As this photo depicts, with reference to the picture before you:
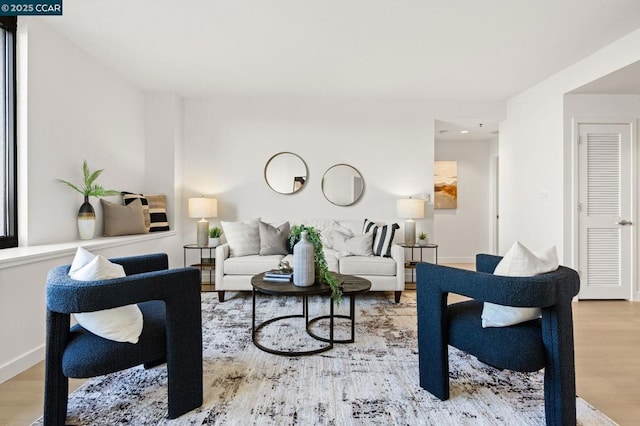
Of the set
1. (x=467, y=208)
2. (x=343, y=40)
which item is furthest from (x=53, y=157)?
(x=467, y=208)

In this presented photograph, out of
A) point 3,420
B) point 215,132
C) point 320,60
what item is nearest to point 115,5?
point 320,60

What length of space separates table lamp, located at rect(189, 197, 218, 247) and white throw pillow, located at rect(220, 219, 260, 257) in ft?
1.42

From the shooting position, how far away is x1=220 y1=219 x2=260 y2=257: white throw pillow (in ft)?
13.0

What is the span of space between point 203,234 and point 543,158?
170 inches

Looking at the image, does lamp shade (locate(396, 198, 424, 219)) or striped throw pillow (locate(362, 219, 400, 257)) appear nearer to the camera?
striped throw pillow (locate(362, 219, 400, 257))

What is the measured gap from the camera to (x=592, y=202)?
149 inches

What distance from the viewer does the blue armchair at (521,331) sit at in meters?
1.47

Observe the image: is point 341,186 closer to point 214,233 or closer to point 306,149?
point 306,149

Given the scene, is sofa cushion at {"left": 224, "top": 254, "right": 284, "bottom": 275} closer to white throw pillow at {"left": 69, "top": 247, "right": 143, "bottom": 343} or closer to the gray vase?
the gray vase

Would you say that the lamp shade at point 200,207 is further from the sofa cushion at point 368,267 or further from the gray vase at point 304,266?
the gray vase at point 304,266

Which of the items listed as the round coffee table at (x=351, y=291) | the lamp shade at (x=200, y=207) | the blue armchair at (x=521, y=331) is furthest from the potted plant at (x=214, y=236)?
the blue armchair at (x=521, y=331)

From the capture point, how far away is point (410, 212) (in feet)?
14.5

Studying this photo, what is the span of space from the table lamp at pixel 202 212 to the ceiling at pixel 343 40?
4.77 ft

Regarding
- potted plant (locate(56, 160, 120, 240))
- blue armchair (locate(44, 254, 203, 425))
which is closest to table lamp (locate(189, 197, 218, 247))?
potted plant (locate(56, 160, 120, 240))
